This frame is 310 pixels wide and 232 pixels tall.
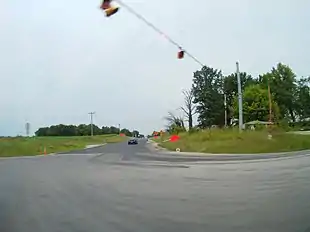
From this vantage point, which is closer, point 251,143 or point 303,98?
point 251,143

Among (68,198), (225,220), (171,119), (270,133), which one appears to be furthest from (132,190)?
(171,119)

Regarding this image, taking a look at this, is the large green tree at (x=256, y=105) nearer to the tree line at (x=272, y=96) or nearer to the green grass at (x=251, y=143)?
the tree line at (x=272, y=96)

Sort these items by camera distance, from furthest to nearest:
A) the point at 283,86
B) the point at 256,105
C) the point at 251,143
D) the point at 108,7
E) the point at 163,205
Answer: the point at 283,86 → the point at 256,105 → the point at 251,143 → the point at 163,205 → the point at 108,7

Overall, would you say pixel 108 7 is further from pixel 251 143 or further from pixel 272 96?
pixel 272 96

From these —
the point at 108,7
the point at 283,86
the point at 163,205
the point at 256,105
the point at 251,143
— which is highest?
the point at 283,86

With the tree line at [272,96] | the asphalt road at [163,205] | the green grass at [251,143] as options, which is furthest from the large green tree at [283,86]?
the asphalt road at [163,205]

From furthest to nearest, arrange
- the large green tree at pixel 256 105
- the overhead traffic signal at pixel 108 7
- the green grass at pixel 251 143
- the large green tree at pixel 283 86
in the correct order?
the large green tree at pixel 283 86
the large green tree at pixel 256 105
the green grass at pixel 251 143
the overhead traffic signal at pixel 108 7

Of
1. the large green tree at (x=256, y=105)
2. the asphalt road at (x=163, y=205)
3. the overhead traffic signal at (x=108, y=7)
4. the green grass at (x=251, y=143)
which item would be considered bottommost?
the asphalt road at (x=163, y=205)

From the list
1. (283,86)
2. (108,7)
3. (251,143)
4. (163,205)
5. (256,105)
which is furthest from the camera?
(283,86)

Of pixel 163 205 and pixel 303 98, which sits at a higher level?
pixel 303 98

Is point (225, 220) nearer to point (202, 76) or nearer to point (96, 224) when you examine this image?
point (96, 224)

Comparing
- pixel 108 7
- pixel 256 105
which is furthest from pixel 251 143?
pixel 256 105

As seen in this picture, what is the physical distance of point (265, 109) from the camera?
304 ft

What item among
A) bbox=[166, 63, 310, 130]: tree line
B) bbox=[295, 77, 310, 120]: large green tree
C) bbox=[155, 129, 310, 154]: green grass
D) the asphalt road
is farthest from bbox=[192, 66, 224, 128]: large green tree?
the asphalt road
